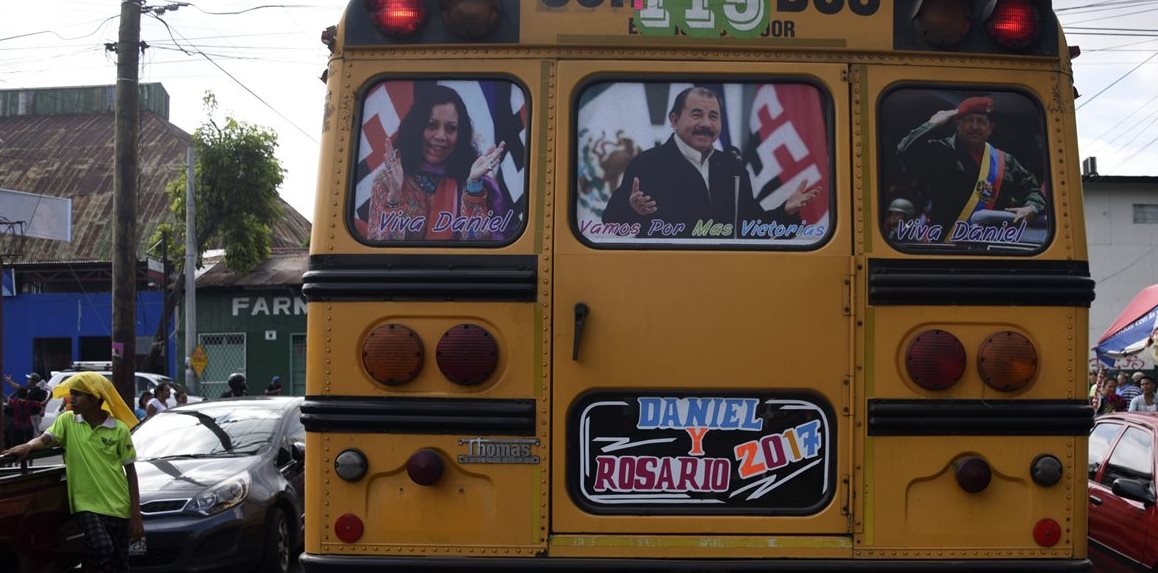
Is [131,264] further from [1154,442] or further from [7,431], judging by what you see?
[1154,442]

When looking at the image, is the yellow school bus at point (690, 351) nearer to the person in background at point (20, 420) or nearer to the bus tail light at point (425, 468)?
the bus tail light at point (425, 468)

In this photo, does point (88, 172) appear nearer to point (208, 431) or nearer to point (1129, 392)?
point (208, 431)


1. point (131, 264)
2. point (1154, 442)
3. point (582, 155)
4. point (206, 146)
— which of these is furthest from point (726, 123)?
point (206, 146)

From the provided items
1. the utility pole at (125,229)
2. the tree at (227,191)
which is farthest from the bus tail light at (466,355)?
the tree at (227,191)

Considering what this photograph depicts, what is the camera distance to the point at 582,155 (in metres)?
4.04

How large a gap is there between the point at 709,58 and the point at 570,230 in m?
0.79

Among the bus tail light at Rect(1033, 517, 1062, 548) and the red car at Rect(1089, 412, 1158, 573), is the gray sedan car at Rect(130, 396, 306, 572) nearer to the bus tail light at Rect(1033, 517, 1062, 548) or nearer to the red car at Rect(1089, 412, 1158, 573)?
the red car at Rect(1089, 412, 1158, 573)

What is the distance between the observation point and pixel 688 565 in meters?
3.85

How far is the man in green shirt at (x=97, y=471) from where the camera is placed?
22.3ft

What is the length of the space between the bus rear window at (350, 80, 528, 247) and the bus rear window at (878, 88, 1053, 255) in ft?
4.29

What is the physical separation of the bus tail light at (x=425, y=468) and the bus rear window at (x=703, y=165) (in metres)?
0.91

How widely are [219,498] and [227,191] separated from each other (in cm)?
2322

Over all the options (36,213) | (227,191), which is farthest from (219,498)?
(227,191)

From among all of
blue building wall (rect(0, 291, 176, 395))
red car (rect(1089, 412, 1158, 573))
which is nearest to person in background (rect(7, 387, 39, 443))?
red car (rect(1089, 412, 1158, 573))
